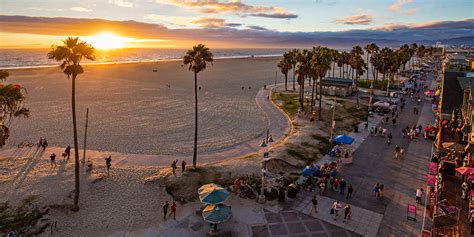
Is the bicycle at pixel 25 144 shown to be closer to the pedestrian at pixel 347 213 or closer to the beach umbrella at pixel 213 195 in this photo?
the beach umbrella at pixel 213 195

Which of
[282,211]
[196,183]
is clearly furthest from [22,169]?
[282,211]

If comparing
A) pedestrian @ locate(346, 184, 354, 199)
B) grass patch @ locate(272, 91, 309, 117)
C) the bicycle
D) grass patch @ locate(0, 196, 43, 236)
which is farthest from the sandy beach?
pedestrian @ locate(346, 184, 354, 199)

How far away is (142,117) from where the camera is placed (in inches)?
1921

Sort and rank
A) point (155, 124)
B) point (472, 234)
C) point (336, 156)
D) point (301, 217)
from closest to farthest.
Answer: point (472, 234) → point (301, 217) → point (336, 156) → point (155, 124)

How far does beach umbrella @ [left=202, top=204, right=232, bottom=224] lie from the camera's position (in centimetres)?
1892

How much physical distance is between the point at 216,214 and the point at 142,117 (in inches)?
1302

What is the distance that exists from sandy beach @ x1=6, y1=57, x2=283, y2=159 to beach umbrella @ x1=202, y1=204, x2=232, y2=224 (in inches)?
590

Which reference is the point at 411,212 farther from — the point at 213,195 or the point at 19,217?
the point at 19,217

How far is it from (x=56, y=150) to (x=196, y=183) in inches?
735

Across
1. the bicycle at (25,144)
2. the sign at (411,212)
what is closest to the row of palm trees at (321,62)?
the sign at (411,212)

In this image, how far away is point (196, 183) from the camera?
25375 millimetres

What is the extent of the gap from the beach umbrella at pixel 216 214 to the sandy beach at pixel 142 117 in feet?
49.2

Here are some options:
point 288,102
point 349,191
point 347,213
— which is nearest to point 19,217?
point 347,213

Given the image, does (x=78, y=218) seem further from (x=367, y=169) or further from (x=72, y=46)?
(x=367, y=169)
